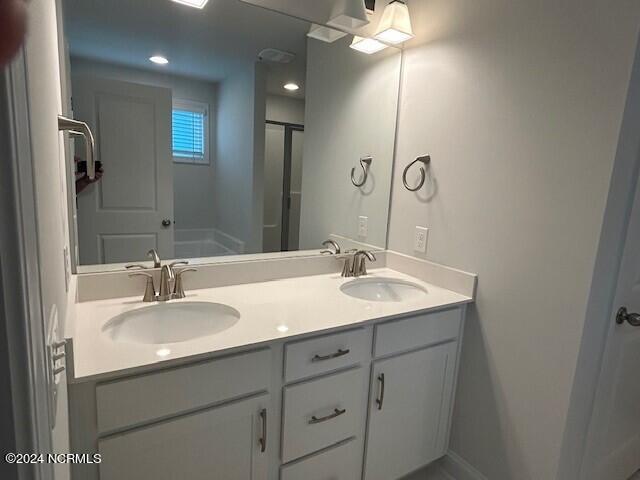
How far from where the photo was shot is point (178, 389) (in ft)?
3.40

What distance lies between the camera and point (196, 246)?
1607mm

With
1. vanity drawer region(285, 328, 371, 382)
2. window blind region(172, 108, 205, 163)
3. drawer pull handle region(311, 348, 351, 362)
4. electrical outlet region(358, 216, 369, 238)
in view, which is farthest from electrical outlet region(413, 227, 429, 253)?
window blind region(172, 108, 205, 163)

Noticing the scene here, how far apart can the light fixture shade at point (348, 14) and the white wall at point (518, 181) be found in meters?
0.32

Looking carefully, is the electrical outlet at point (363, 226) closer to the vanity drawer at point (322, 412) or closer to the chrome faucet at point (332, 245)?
the chrome faucet at point (332, 245)

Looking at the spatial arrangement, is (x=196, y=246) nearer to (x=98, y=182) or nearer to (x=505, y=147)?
(x=98, y=182)

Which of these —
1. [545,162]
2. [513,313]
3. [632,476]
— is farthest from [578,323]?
[632,476]

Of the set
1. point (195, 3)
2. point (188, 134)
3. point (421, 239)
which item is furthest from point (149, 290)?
point (421, 239)

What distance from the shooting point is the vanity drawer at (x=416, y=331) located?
1414 mm

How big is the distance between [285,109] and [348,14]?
49 centimetres

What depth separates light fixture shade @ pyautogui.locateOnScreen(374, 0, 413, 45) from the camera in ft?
5.68

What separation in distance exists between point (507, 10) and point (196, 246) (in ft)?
5.09

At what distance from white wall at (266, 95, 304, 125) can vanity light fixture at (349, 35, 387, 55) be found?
410 millimetres

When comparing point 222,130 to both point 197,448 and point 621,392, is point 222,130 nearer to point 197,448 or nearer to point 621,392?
point 197,448

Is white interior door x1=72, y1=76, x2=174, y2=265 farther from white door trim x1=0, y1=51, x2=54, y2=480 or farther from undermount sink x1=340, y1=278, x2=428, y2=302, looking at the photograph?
white door trim x1=0, y1=51, x2=54, y2=480
